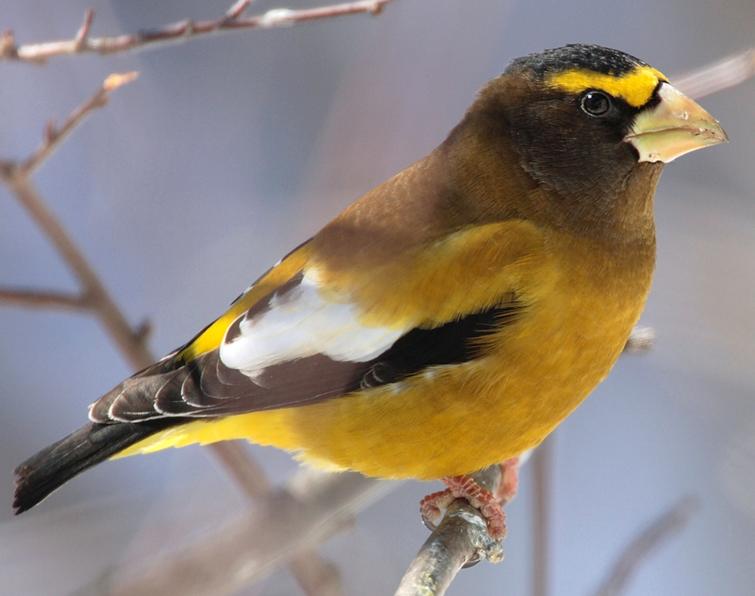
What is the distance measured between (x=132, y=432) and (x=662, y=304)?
8.02ft

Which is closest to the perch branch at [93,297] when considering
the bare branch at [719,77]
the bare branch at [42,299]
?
the bare branch at [42,299]

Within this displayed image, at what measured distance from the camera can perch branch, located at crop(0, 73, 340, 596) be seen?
3.17m

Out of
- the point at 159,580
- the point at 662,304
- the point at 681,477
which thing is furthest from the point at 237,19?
the point at 681,477

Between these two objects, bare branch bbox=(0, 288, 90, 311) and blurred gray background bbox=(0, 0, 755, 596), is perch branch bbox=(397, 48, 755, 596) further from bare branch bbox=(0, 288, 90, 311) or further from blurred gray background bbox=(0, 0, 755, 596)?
bare branch bbox=(0, 288, 90, 311)

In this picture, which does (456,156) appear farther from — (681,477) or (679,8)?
(679,8)

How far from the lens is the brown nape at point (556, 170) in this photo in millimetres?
3486

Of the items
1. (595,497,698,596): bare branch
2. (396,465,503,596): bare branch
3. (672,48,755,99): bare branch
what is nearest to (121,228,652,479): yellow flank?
(396,465,503,596): bare branch

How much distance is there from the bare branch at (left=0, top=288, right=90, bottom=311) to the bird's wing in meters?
0.32

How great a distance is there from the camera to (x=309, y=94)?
6652mm

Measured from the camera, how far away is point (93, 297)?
11.3ft

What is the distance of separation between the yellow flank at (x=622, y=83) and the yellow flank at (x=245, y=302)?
99cm

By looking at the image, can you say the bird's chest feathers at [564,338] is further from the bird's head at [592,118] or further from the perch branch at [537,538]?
the perch branch at [537,538]

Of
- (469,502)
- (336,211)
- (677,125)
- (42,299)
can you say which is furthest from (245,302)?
(677,125)

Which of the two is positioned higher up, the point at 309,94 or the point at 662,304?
the point at 309,94
